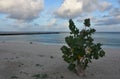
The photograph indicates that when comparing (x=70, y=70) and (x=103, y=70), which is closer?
(x=70, y=70)

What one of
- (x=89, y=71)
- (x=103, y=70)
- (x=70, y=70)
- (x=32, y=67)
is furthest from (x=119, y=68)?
(x=32, y=67)

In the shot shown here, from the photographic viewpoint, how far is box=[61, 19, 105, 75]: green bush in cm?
1433

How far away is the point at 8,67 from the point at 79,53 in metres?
5.11

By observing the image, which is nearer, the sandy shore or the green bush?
the green bush

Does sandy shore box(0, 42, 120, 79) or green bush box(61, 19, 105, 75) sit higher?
green bush box(61, 19, 105, 75)

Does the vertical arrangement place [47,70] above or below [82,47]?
below

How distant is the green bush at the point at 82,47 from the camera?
14.3 m

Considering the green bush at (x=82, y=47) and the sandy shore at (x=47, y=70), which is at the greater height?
the green bush at (x=82, y=47)

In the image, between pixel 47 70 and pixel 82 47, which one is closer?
pixel 82 47

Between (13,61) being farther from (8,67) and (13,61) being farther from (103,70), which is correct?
(103,70)

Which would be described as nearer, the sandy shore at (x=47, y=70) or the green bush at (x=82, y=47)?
the green bush at (x=82, y=47)

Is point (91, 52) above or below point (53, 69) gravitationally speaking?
above

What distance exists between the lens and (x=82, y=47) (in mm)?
14289

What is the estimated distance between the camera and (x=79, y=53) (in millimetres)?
14344
